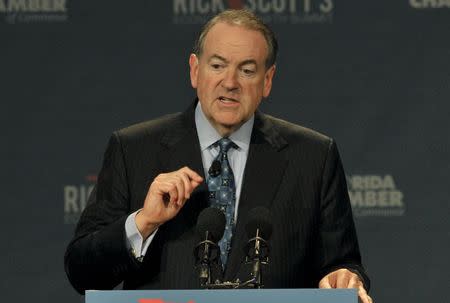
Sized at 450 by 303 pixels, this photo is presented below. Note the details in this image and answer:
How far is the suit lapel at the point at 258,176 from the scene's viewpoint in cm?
304

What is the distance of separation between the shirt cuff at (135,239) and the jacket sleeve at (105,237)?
0.01m

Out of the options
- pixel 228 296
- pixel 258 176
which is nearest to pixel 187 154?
pixel 258 176

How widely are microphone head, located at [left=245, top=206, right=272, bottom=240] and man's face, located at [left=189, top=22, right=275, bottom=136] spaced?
0.43 m

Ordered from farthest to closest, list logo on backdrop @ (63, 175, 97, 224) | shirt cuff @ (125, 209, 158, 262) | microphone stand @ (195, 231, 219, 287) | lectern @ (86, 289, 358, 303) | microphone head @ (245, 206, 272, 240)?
logo on backdrop @ (63, 175, 97, 224) → shirt cuff @ (125, 209, 158, 262) → microphone head @ (245, 206, 272, 240) → microphone stand @ (195, 231, 219, 287) → lectern @ (86, 289, 358, 303)

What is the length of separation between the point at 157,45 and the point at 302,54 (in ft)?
1.89

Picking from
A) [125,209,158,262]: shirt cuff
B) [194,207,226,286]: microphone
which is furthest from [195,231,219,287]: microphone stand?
[125,209,158,262]: shirt cuff

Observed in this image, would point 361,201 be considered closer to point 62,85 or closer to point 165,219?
point 62,85

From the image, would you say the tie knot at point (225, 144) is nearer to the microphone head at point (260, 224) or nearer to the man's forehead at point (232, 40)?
the man's forehead at point (232, 40)

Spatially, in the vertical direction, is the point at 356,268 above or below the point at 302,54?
below

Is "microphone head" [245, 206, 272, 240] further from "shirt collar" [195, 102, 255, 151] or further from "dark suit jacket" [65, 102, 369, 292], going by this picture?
"shirt collar" [195, 102, 255, 151]

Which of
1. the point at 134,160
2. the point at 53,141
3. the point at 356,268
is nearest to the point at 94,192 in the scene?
the point at 134,160

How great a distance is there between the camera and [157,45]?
4.75m

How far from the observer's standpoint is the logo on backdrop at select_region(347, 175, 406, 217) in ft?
15.4

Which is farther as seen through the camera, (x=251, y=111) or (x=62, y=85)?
(x=62, y=85)
